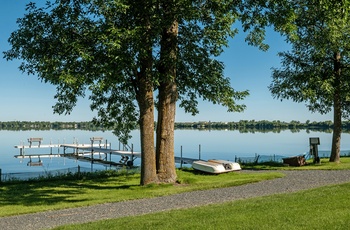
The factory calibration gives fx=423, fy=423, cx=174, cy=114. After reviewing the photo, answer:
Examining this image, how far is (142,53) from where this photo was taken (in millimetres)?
15695

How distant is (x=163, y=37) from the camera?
1822 cm

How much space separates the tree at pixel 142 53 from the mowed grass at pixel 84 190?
1.53 m

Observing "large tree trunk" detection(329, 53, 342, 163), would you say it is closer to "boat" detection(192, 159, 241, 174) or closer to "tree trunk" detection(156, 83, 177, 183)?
"boat" detection(192, 159, 241, 174)

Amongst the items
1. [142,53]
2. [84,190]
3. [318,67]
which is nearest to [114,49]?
[142,53]

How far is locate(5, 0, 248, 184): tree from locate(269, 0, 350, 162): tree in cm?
657

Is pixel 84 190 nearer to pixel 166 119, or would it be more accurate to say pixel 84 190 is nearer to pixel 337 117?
pixel 166 119

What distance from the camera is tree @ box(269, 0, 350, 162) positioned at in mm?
24109

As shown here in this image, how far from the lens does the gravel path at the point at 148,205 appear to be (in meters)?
11.1

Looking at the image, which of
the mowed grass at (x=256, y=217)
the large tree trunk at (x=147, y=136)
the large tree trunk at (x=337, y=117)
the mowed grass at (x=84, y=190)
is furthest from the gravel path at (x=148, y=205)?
the large tree trunk at (x=337, y=117)

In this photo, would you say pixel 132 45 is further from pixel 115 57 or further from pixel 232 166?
pixel 232 166

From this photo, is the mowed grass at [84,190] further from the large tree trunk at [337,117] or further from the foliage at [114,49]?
the large tree trunk at [337,117]

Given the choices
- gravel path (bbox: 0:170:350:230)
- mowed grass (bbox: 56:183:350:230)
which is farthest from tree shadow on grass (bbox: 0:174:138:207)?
mowed grass (bbox: 56:183:350:230)

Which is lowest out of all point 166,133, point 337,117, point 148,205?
point 148,205

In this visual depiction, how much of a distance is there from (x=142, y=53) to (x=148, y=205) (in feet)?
18.9
